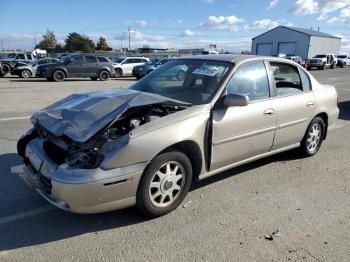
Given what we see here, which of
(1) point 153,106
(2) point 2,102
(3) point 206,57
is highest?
(3) point 206,57

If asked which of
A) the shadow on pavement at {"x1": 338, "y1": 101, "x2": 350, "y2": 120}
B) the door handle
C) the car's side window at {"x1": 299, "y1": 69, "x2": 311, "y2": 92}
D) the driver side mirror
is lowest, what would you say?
the shadow on pavement at {"x1": 338, "y1": 101, "x2": 350, "y2": 120}

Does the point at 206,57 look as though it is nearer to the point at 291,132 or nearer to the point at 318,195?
the point at 291,132

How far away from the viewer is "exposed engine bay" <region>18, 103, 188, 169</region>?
3242 mm

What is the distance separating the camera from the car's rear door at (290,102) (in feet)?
15.8

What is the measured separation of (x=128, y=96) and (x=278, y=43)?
63.8 metres

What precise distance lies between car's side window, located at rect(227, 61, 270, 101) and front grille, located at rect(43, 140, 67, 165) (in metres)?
2.01

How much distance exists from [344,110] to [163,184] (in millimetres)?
8969

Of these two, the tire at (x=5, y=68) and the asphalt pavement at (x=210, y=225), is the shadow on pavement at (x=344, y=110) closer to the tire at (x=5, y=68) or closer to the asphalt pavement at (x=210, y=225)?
the asphalt pavement at (x=210, y=225)

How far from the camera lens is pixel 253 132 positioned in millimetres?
4387

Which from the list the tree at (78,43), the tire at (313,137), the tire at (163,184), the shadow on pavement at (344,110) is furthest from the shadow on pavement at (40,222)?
the tree at (78,43)

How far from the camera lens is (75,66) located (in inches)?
883

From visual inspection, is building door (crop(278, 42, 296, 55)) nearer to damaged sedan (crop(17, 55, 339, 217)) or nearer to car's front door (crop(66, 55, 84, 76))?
car's front door (crop(66, 55, 84, 76))

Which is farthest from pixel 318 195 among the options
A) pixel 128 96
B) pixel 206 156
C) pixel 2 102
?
pixel 2 102

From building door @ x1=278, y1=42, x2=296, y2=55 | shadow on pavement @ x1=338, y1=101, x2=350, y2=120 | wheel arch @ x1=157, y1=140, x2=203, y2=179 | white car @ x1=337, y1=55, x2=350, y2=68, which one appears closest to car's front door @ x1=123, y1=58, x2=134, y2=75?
shadow on pavement @ x1=338, y1=101, x2=350, y2=120
